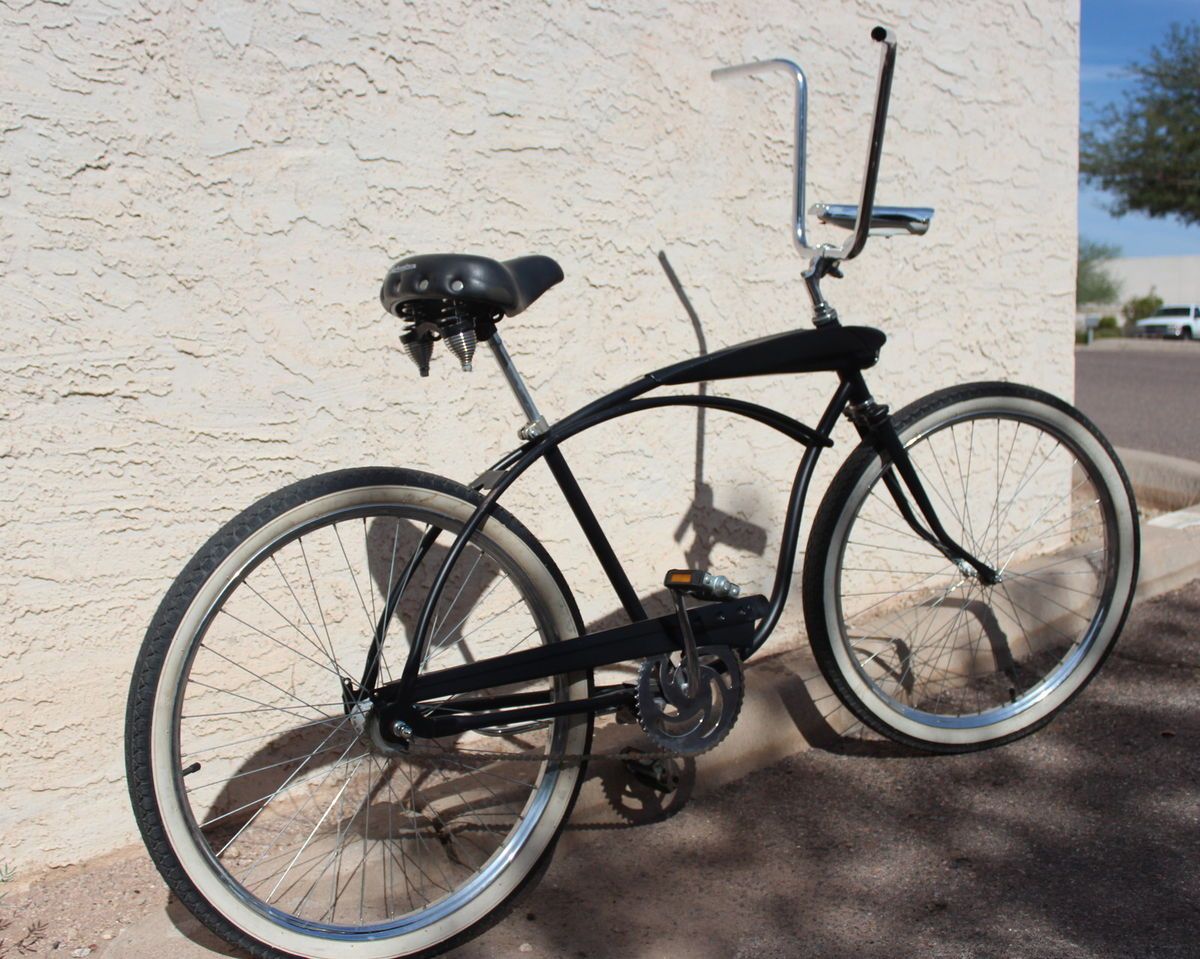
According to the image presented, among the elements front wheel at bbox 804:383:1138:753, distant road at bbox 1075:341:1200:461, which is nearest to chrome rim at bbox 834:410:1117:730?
front wheel at bbox 804:383:1138:753

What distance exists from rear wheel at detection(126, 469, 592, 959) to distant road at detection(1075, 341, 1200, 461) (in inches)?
212

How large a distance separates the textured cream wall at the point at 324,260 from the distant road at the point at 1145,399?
178 inches

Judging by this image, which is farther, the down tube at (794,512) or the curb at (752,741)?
the curb at (752,741)

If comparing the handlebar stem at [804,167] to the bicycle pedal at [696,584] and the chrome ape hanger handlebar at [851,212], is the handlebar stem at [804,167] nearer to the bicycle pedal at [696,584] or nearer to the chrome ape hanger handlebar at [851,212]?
the chrome ape hanger handlebar at [851,212]

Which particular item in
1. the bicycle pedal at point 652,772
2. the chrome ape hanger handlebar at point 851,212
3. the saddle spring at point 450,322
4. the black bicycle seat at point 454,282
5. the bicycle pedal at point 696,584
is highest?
the chrome ape hanger handlebar at point 851,212

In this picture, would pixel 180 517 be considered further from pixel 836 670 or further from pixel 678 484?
pixel 836 670

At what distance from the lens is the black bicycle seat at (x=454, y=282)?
196 cm

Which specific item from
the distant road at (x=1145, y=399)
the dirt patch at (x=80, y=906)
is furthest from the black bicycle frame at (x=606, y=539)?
the distant road at (x=1145, y=399)

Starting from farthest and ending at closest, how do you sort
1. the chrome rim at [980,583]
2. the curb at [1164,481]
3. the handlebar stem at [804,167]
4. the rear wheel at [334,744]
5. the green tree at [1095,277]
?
the green tree at [1095,277]
the curb at [1164,481]
the chrome rim at [980,583]
the handlebar stem at [804,167]
the rear wheel at [334,744]

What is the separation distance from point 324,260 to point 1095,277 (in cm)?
4898

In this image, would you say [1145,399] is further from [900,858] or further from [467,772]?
[467,772]

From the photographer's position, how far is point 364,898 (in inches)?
88.4

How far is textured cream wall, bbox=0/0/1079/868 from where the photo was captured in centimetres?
219

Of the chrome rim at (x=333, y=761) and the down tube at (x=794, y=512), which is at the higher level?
the down tube at (x=794, y=512)
